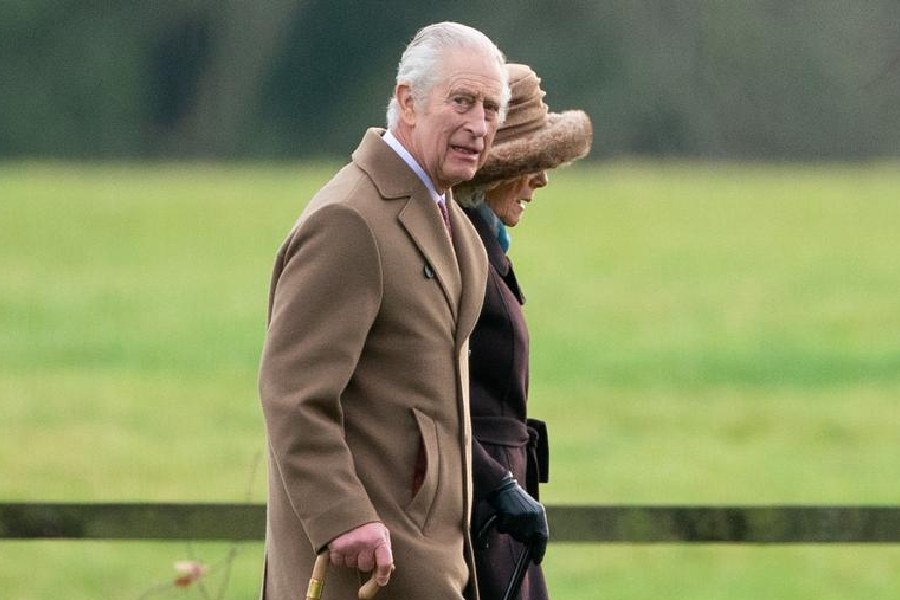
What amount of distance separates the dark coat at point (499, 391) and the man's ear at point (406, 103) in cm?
52

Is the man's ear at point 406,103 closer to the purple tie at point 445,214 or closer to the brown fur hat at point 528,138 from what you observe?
the purple tie at point 445,214

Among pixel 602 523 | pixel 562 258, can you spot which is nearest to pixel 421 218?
pixel 602 523

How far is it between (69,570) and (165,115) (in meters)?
48.7

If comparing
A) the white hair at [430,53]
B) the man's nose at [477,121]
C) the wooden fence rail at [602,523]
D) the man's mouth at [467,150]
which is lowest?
the wooden fence rail at [602,523]

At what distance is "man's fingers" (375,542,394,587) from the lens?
2.72 meters

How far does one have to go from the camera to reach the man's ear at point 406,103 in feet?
9.47

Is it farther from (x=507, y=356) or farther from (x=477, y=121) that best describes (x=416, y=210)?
(x=507, y=356)

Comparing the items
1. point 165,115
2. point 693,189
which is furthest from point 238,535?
point 165,115

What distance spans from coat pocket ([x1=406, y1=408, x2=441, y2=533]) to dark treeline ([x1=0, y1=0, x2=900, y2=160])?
49.3 meters

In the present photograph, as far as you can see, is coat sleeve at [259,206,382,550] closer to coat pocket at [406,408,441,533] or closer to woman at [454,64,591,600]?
coat pocket at [406,408,441,533]

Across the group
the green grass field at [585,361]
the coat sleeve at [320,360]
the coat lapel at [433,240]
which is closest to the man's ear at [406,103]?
the coat lapel at [433,240]

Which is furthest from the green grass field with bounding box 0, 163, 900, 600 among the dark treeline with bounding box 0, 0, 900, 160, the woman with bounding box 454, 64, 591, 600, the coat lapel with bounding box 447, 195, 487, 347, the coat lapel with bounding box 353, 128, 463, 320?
the dark treeline with bounding box 0, 0, 900, 160

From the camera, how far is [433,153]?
114 inches

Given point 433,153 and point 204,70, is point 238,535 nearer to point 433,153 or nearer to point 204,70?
point 433,153
